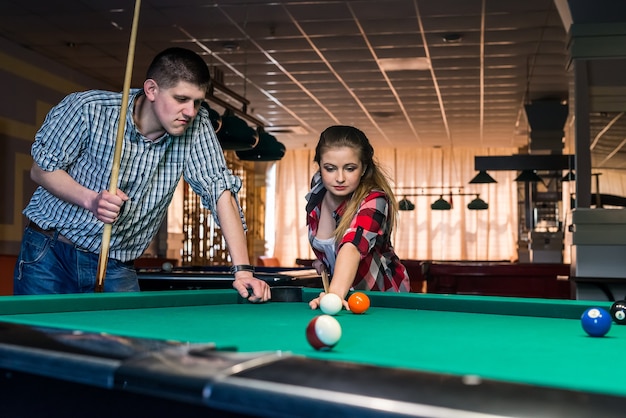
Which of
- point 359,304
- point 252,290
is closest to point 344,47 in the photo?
point 252,290

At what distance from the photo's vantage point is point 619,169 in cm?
542

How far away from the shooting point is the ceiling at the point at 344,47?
6.02 metres

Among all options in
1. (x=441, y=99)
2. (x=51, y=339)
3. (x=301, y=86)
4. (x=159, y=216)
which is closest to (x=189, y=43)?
(x=301, y=86)

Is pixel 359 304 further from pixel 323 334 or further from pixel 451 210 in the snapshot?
pixel 451 210

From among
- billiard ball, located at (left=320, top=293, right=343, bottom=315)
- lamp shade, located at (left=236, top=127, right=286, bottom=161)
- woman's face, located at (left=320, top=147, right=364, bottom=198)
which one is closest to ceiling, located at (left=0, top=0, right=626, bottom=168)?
lamp shade, located at (left=236, top=127, right=286, bottom=161)

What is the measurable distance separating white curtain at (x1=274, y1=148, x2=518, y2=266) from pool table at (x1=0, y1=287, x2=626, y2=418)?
12505 millimetres

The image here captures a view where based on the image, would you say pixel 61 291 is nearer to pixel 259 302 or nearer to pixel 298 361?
pixel 259 302

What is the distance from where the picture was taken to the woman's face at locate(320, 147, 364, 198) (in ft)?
A: 9.07

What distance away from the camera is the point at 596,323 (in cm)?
151

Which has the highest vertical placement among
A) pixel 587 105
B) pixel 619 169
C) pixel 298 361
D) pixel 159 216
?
pixel 587 105

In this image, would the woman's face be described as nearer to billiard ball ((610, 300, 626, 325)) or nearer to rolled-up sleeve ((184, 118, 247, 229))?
rolled-up sleeve ((184, 118, 247, 229))

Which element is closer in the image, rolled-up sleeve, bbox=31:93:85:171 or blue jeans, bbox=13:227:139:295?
rolled-up sleeve, bbox=31:93:85:171

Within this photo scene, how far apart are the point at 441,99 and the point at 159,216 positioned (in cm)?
707

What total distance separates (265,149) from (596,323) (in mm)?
4298
